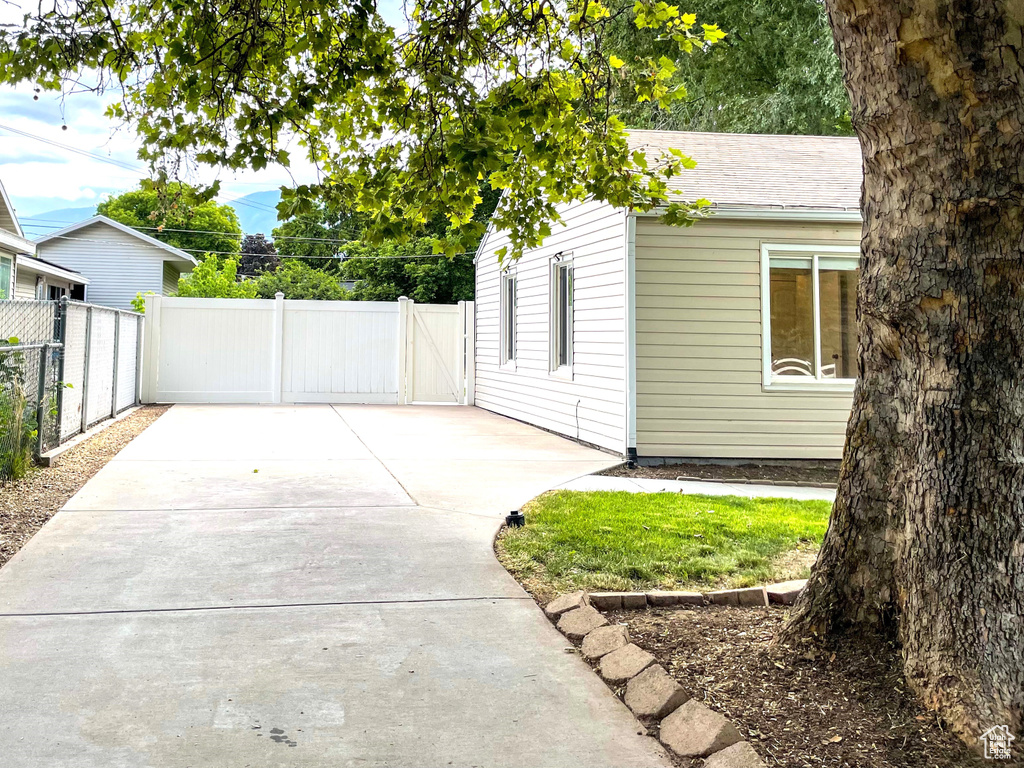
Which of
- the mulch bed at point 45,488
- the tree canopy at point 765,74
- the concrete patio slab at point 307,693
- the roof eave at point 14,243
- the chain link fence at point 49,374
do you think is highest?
the tree canopy at point 765,74

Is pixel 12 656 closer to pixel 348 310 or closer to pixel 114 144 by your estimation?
pixel 114 144

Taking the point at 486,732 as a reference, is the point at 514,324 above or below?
above

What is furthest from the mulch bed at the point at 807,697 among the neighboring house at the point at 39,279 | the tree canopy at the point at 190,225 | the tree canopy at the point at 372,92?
the tree canopy at the point at 190,225

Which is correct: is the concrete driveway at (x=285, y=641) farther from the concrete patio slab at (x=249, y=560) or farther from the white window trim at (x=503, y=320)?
the white window trim at (x=503, y=320)

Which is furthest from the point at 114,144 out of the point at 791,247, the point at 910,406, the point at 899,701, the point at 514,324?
the point at 514,324

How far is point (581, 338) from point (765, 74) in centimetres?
1215

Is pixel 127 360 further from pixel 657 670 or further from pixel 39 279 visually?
pixel 657 670

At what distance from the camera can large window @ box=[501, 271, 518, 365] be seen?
13.9 m

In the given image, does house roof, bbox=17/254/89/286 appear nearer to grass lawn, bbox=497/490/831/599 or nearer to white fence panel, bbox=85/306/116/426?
white fence panel, bbox=85/306/116/426

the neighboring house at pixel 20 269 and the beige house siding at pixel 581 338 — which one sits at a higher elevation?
the neighboring house at pixel 20 269

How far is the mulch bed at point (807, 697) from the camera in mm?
2426

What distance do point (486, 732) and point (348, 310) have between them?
565 inches

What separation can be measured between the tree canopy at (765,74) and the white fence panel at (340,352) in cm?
683

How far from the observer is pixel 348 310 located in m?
16.4
